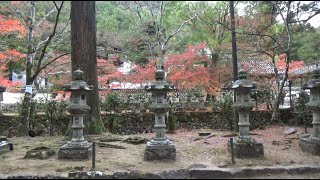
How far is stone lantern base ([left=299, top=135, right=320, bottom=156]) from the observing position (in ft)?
27.6

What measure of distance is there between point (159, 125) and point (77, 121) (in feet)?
7.09

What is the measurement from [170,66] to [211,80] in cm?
234

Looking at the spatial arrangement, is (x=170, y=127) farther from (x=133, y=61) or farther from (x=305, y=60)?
(x=305, y=60)

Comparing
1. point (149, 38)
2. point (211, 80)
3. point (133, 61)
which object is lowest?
point (211, 80)

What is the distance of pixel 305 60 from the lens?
792 inches

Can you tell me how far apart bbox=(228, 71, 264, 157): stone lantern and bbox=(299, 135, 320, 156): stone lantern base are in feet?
4.61

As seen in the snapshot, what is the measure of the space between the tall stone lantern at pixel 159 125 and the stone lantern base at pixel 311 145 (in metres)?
3.63

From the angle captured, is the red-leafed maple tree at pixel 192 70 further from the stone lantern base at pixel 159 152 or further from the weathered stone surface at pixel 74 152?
the weathered stone surface at pixel 74 152

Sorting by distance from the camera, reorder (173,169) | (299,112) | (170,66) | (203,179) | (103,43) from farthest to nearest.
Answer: (170,66) → (103,43) → (299,112) → (173,169) → (203,179)

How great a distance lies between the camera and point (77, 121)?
859 centimetres

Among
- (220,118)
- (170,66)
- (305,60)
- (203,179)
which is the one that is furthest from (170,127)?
(305,60)

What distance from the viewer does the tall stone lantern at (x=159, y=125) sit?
8203mm

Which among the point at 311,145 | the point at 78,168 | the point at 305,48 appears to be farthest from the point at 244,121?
the point at 305,48

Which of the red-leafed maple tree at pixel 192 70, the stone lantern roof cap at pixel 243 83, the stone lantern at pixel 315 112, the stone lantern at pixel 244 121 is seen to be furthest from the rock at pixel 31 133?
the stone lantern at pixel 315 112
